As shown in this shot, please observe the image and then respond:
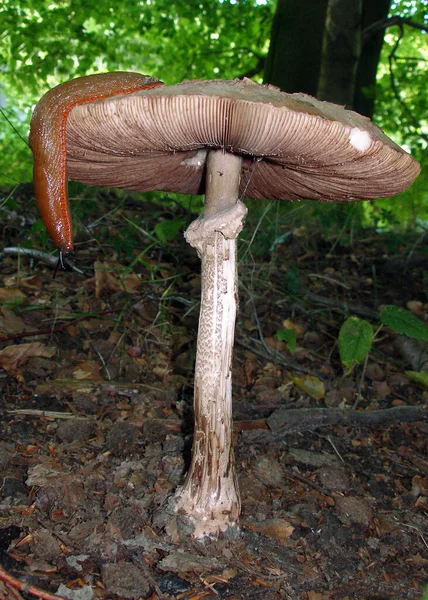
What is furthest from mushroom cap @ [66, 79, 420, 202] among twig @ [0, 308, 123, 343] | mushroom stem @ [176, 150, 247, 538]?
twig @ [0, 308, 123, 343]

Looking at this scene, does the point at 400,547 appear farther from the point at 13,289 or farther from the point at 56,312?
the point at 13,289

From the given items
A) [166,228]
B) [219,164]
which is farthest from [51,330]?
[219,164]

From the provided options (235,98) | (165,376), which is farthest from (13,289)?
(235,98)

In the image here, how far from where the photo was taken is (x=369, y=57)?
26.2 feet

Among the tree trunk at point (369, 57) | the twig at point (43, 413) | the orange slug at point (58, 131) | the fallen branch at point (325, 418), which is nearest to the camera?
the orange slug at point (58, 131)

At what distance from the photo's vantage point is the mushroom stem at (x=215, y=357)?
206 cm

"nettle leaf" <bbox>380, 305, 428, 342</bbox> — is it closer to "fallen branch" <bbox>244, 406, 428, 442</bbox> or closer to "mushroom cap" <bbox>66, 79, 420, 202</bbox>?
"fallen branch" <bbox>244, 406, 428, 442</bbox>

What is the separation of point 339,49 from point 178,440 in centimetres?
565

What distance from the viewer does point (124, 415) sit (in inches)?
109

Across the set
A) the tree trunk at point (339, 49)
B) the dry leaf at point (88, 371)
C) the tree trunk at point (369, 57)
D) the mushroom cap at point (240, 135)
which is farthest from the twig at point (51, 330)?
the tree trunk at point (369, 57)

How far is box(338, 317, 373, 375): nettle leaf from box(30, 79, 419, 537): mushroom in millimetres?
742

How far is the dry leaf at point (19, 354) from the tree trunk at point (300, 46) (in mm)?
4931

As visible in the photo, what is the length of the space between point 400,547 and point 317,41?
6.15 metres

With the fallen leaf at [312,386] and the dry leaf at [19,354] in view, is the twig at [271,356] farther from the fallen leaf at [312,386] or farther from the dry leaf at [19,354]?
the dry leaf at [19,354]
